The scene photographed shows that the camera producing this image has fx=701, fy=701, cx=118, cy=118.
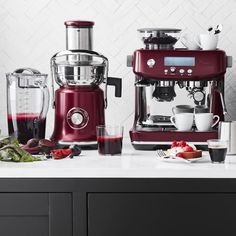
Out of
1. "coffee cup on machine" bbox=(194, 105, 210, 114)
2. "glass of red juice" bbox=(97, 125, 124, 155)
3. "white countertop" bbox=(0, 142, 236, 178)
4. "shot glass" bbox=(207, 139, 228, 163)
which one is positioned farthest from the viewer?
"coffee cup on machine" bbox=(194, 105, 210, 114)

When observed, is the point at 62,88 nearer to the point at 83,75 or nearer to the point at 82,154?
the point at 83,75

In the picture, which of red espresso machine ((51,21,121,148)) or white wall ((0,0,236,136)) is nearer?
red espresso machine ((51,21,121,148))

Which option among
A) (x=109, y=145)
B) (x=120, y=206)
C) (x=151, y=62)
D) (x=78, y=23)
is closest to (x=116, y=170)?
(x=120, y=206)

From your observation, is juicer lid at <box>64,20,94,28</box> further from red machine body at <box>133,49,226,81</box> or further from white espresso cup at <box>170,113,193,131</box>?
white espresso cup at <box>170,113,193,131</box>

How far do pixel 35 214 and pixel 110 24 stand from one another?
124 cm

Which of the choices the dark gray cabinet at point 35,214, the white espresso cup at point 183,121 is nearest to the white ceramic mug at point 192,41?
the white espresso cup at point 183,121

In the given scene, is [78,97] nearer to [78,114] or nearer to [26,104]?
[78,114]

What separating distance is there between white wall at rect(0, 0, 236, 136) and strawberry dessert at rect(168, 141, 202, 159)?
0.79 metres

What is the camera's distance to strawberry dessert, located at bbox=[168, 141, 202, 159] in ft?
8.82

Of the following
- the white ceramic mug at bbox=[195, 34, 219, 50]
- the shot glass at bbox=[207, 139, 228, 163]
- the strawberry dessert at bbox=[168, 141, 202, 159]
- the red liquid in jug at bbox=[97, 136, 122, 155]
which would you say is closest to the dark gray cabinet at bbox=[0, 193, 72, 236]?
the red liquid in jug at bbox=[97, 136, 122, 155]

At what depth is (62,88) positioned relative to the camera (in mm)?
3047

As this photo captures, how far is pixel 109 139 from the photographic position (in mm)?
2848

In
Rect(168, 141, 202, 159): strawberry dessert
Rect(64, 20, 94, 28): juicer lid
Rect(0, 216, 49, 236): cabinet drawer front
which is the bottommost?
Rect(0, 216, 49, 236): cabinet drawer front

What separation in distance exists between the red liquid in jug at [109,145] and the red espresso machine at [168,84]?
0.12 m
